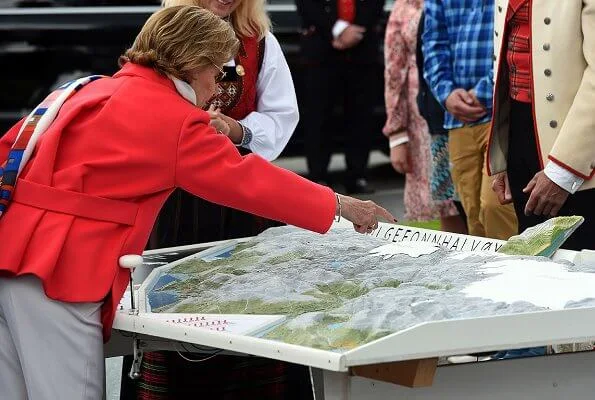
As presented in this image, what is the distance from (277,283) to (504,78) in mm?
1258

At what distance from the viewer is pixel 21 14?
28.5 feet

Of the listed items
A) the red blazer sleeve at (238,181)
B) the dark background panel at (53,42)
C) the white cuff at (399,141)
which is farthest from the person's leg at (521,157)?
the dark background panel at (53,42)

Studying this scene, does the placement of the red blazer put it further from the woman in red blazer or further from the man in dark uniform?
the man in dark uniform

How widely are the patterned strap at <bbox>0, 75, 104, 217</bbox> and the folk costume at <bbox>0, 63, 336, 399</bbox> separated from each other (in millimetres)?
13

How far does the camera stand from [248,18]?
4.43 m

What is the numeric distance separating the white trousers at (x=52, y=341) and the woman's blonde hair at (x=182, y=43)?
1.97 ft

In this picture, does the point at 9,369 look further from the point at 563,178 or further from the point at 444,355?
the point at 563,178

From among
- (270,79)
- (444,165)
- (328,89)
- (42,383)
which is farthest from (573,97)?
(328,89)

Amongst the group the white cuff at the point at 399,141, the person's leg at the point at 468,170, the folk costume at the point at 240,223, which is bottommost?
the white cuff at the point at 399,141

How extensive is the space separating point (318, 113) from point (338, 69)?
0.30 m

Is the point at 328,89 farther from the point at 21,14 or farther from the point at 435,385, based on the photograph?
the point at 435,385

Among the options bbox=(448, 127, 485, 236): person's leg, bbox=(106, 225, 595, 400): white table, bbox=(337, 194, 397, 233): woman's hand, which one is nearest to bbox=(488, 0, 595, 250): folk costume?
bbox=(337, 194, 397, 233): woman's hand

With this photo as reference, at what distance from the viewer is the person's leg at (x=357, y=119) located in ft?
29.7

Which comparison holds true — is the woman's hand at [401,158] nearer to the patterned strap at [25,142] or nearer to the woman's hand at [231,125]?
the woman's hand at [231,125]
